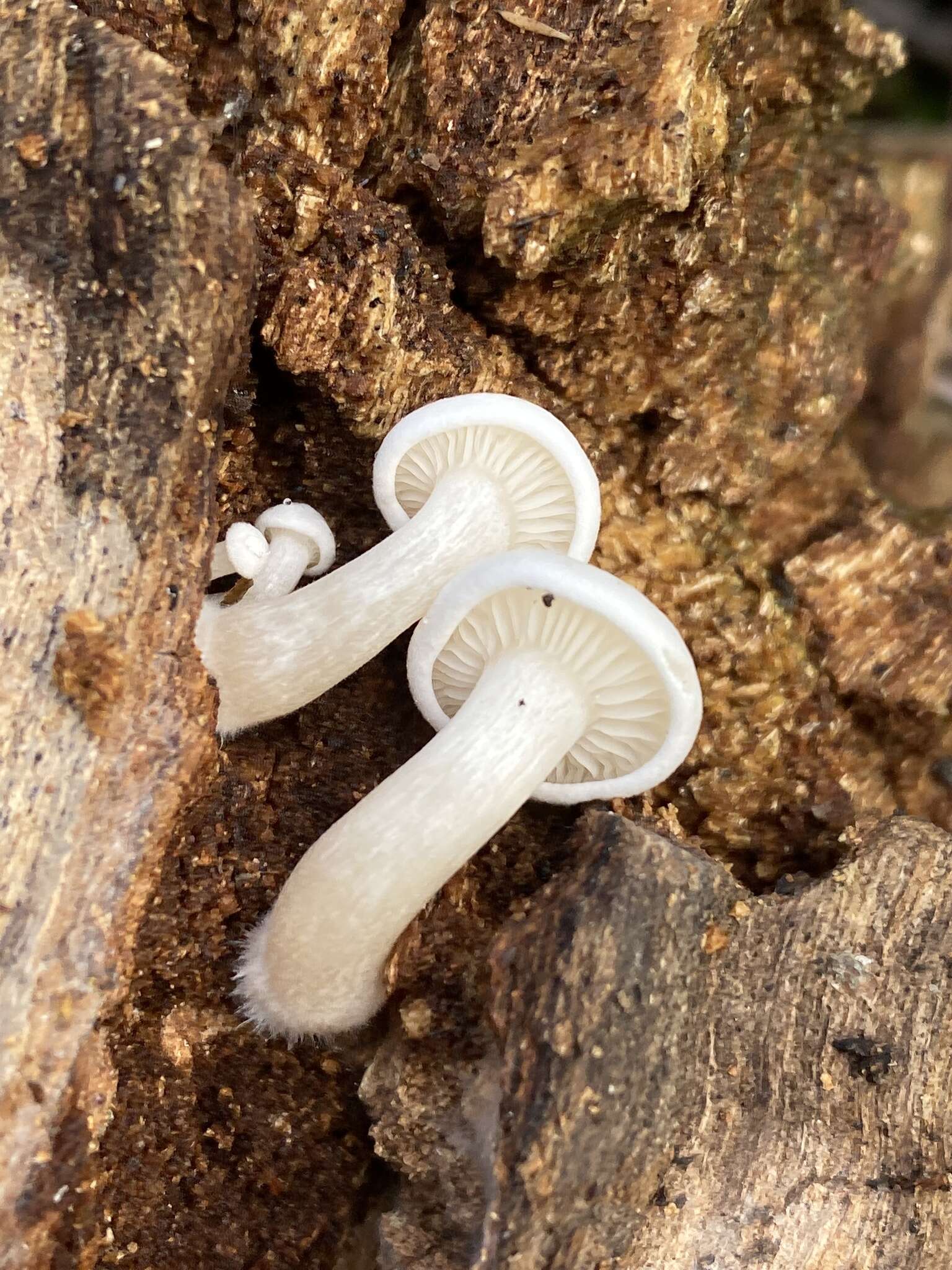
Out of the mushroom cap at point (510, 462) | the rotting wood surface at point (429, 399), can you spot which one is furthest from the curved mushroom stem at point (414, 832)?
the mushroom cap at point (510, 462)

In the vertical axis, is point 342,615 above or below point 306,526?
below

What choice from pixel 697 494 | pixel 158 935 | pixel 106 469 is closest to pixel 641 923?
pixel 158 935

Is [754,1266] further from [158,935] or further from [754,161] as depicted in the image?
[754,161]

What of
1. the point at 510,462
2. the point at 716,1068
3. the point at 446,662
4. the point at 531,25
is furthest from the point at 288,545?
the point at 716,1068

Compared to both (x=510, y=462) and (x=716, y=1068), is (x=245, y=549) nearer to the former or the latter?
(x=510, y=462)

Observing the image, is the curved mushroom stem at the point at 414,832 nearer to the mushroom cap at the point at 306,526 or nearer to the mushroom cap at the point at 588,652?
the mushroom cap at the point at 588,652

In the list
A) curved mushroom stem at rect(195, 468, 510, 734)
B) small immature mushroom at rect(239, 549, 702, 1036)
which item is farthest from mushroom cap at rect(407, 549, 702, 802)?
curved mushroom stem at rect(195, 468, 510, 734)

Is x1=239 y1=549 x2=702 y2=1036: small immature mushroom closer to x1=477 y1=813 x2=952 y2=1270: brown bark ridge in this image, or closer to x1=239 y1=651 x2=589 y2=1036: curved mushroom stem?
x1=239 y1=651 x2=589 y2=1036: curved mushroom stem
